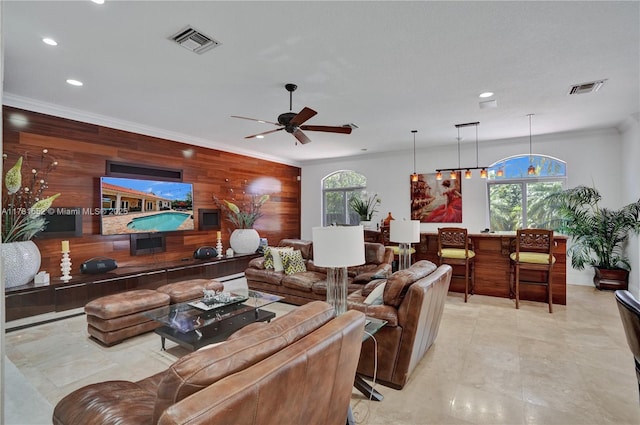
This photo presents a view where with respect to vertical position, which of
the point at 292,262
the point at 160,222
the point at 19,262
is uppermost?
the point at 160,222

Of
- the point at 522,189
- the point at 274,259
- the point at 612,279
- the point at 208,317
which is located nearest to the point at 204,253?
the point at 274,259

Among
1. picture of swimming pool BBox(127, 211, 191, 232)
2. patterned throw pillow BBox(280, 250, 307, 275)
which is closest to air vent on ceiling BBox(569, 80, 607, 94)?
patterned throw pillow BBox(280, 250, 307, 275)

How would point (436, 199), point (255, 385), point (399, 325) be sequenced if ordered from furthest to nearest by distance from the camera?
point (436, 199) → point (399, 325) → point (255, 385)

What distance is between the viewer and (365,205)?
7980mm

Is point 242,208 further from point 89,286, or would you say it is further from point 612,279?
point 612,279

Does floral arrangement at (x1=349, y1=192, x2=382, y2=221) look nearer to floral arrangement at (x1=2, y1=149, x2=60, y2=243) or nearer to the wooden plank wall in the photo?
the wooden plank wall

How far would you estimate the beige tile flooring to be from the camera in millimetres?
2230

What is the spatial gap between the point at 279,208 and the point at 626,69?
6.68 m

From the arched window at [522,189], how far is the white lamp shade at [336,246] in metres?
5.52

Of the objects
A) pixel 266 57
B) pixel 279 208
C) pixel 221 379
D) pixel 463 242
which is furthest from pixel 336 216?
Answer: pixel 221 379

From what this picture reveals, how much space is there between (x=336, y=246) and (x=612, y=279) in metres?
5.72

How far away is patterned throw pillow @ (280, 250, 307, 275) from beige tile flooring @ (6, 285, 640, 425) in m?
1.99

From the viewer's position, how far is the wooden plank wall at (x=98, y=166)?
14.0 feet

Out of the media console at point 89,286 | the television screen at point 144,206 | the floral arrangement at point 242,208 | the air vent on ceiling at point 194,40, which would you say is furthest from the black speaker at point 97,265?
the air vent on ceiling at point 194,40
